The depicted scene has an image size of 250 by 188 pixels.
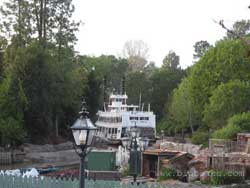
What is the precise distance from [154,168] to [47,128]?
78.6 ft

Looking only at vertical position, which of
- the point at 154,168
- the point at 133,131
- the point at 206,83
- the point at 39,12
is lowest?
the point at 154,168

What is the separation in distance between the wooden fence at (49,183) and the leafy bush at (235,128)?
2141cm

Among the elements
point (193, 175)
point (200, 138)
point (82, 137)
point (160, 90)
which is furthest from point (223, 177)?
point (160, 90)

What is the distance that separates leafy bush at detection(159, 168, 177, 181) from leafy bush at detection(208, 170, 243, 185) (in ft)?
6.37

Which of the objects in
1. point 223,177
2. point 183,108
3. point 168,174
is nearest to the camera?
point 223,177

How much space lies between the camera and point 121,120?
186 feet

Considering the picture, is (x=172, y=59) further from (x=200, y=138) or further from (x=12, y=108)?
(x=12, y=108)

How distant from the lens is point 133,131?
735 inches

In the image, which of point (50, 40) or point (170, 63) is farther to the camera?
point (170, 63)

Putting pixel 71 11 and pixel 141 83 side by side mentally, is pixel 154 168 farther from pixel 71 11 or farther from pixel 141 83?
pixel 141 83

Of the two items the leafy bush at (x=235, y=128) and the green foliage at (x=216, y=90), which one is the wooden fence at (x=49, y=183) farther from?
the green foliage at (x=216, y=90)

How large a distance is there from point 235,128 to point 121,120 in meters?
23.2

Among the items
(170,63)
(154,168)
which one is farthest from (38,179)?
(170,63)

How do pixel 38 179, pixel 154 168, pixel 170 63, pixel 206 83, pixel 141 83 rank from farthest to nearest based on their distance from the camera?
pixel 170 63, pixel 141 83, pixel 206 83, pixel 154 168, pixel 38 179
